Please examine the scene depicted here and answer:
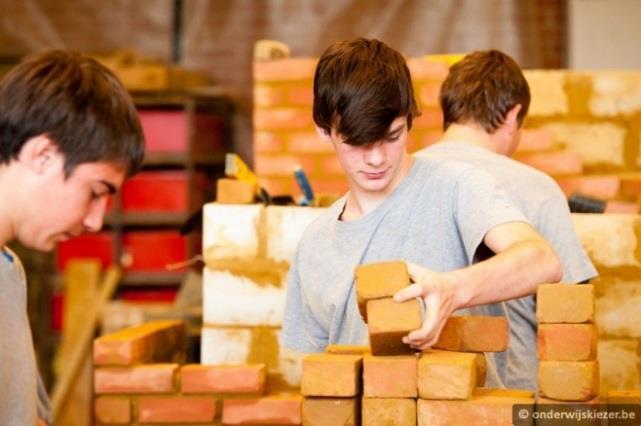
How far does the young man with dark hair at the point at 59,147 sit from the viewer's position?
5.82ft

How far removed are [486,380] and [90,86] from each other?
37.6 inches

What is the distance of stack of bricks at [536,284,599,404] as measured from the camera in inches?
73.1

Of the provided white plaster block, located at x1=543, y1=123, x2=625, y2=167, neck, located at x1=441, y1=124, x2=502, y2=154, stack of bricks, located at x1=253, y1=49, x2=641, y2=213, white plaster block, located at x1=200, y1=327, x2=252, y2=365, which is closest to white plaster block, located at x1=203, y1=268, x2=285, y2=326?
white plaster block, located at x1=200, y1=327, x2=252, y2=365

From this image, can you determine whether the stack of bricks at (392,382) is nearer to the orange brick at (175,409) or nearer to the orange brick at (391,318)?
the orange brick at (391,318)

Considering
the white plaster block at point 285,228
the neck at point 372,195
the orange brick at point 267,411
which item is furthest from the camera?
the white plaster block at point 285,228

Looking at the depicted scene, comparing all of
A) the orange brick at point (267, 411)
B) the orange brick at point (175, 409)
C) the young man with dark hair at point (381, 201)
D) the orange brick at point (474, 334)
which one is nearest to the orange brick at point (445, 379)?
the orange brick at point (474, 334)

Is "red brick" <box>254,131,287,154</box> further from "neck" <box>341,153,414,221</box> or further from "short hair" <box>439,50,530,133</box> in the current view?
"neck" <box>341,153,414,221</box>

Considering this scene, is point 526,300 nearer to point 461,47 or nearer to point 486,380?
point 486,380

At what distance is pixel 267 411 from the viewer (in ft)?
10.3

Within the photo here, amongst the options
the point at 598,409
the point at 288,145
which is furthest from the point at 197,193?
the point at 598,409

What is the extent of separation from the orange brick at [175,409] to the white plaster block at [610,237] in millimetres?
1187

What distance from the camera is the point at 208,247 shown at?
11.0ft

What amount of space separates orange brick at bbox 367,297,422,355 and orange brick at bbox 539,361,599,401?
243mm

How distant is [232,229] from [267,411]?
22.3 inches
